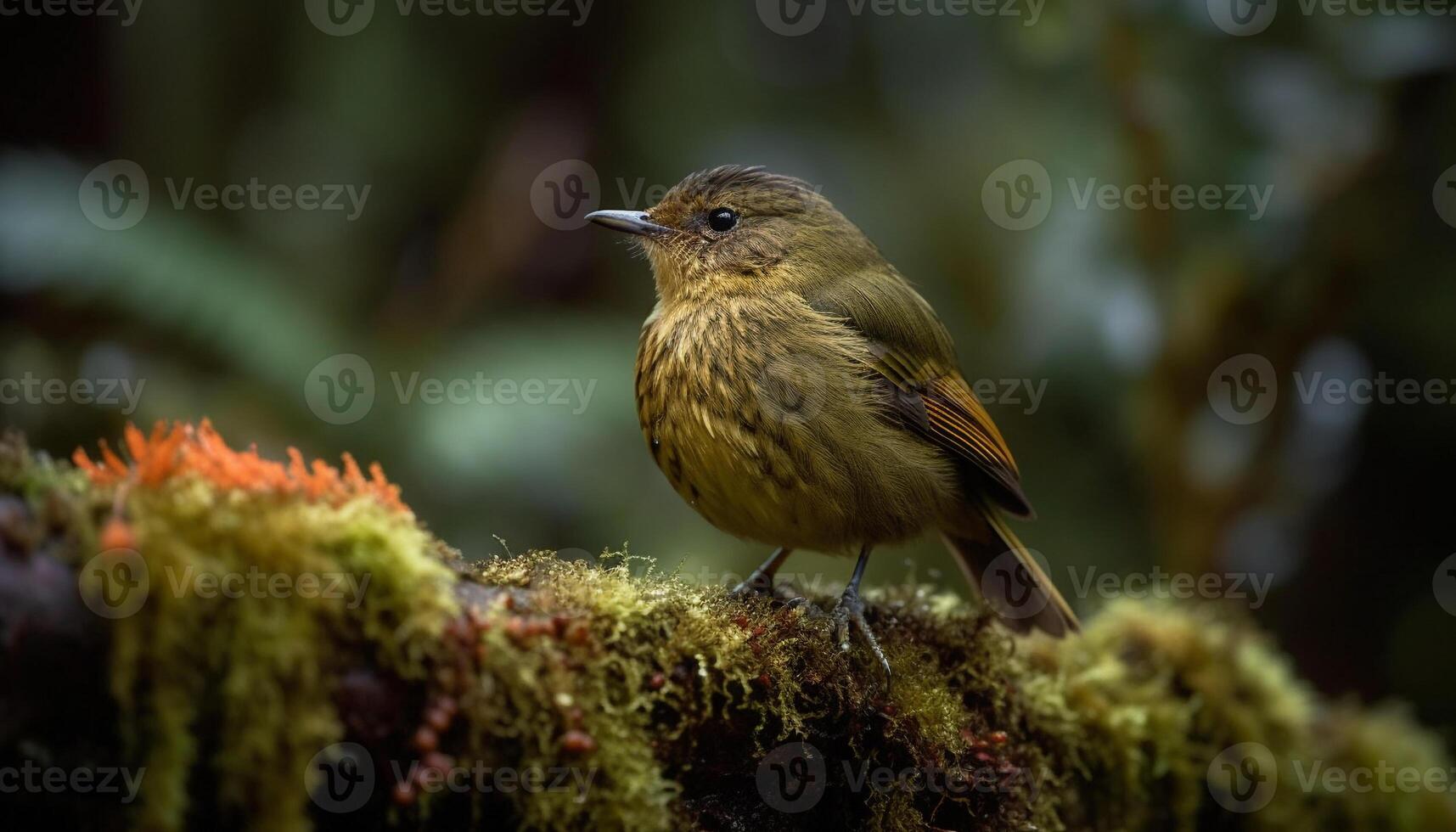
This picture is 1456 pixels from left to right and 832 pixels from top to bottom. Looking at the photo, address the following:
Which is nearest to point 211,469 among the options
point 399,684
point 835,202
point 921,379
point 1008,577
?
point 399,684

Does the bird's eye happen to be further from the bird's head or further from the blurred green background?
the blurred green background

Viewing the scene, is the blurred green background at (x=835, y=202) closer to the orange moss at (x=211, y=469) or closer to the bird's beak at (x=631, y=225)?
the bird's beak at (x=631, y=225)

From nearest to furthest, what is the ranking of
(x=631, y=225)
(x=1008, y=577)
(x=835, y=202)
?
1. (x=1008, y=577)
2. (x=631, y=225)
3. (x=835, y=202)

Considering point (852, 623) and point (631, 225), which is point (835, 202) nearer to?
point (631, 225)

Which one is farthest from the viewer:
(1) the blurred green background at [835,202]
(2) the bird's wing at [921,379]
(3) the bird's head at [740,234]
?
(1) the blurred green background at [835,202]

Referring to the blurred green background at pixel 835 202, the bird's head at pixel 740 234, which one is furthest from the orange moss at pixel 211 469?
the blurred green background at pixel 835 202

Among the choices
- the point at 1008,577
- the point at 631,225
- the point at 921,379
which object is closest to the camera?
the point at 921,379

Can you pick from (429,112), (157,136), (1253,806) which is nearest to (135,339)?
(157,136)

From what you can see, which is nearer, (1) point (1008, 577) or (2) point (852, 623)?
(2) point (852, 623)
